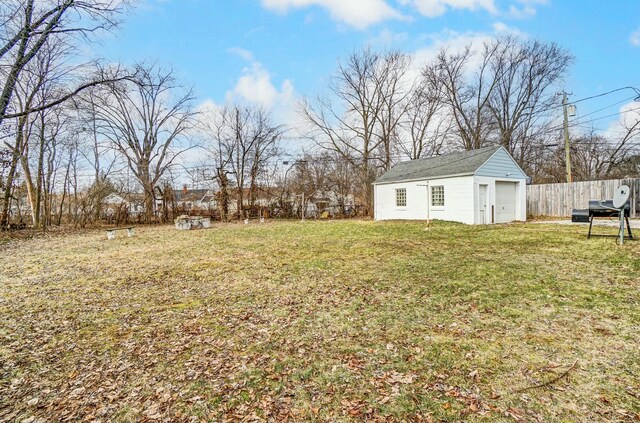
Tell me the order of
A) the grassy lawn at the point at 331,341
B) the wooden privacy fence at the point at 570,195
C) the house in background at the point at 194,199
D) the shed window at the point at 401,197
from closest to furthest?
the grassy lawn at the point at 331,341, the wooden privacy fence at the point at 570,195, the shed window at the point at 401,197, the house in background at the point at 194,199

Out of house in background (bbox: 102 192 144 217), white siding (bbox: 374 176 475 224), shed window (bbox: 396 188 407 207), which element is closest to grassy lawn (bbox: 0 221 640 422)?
white siding (bbox: 374 176 475 224)

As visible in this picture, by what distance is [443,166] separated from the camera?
49.5 ft

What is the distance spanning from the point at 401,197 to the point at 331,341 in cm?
1423

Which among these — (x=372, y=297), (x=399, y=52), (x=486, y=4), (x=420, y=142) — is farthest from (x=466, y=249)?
(x=399, y=52)

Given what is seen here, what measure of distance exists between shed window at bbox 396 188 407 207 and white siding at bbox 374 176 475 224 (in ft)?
0.58

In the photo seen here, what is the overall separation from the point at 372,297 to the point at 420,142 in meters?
22.3

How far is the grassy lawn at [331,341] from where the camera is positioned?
2.22 m

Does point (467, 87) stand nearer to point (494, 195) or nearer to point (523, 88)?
point (523, 88)

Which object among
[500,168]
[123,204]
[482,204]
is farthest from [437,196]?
[123,204]

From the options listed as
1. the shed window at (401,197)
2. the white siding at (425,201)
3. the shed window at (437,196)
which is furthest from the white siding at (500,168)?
the shed window at (401,197)

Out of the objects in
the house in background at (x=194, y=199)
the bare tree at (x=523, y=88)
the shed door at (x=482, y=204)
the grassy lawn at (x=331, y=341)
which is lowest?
the grassy lawn at (x=331, y=341)

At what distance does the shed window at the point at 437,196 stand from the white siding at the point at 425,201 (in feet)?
0.55

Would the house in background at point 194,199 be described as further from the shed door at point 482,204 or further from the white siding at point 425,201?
the shed door at point 482,204

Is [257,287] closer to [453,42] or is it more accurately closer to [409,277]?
[409,277]
